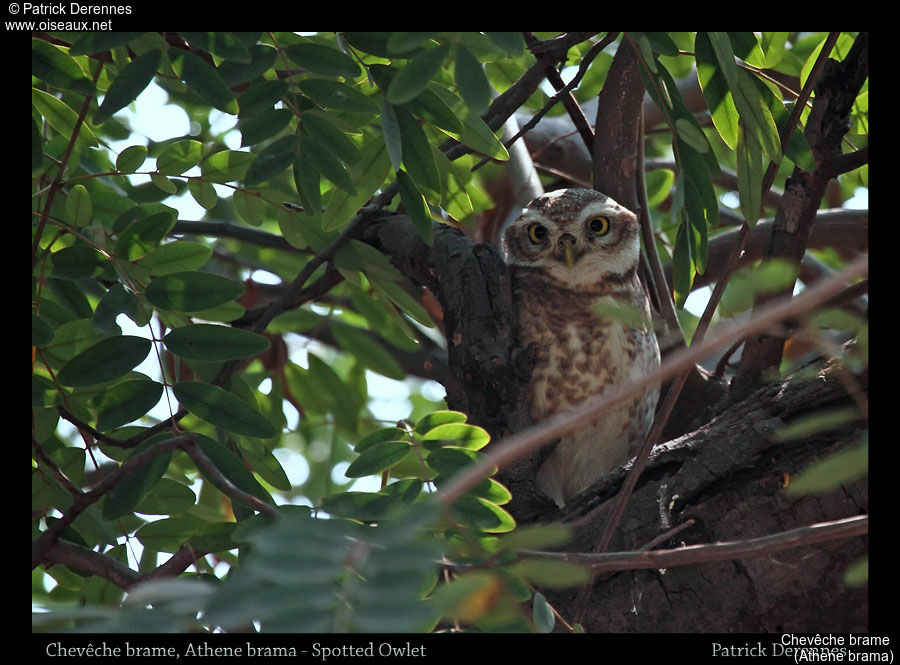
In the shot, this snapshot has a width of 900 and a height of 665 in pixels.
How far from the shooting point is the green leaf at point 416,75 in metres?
1.51

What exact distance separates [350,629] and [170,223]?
1.24 metres

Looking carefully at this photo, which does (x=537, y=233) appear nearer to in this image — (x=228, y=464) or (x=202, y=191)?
(x=202, y=191)

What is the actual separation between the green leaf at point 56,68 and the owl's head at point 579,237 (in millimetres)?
1441

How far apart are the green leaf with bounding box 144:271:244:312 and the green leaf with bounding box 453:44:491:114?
2.16 ft

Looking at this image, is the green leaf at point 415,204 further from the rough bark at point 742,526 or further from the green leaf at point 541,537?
the green leaf at point 541,537

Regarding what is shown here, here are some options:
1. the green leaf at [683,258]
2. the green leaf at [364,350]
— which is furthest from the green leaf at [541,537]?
the green leaf at [364,350]

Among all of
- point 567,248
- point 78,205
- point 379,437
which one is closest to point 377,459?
point 379,437

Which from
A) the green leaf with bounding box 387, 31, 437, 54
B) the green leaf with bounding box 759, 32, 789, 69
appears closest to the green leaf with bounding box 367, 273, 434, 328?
the green leaf with bounding box 387, 31, 437, 54

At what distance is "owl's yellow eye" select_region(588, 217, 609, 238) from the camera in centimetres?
284

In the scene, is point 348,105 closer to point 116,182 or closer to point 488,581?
point 116,182

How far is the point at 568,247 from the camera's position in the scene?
111 inches

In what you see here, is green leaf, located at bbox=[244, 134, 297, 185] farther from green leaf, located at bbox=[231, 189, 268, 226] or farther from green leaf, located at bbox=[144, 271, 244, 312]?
green leaf, located at bbox=[231, 189, 268, 226]

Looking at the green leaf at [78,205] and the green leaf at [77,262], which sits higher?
the green leaf at [78,205]
